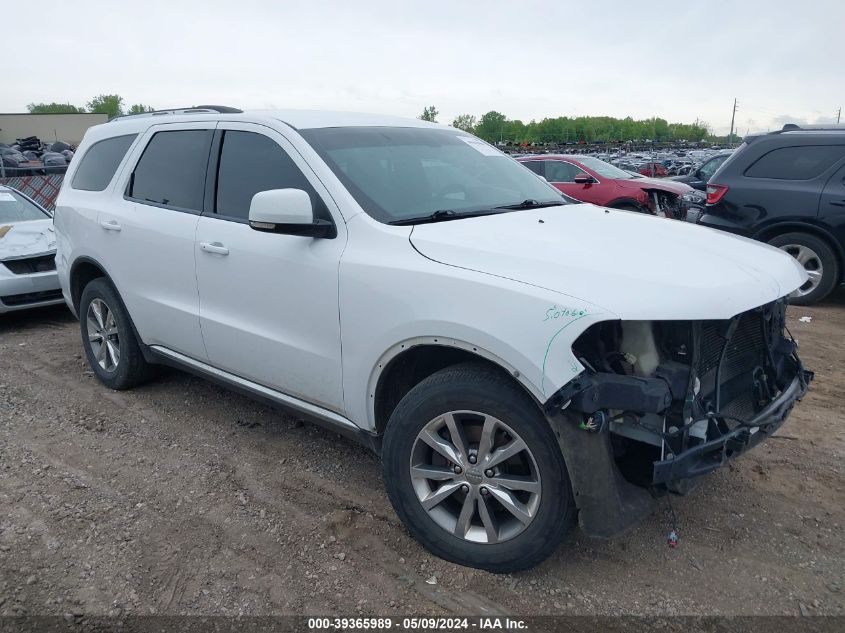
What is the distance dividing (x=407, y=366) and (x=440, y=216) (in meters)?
0.73

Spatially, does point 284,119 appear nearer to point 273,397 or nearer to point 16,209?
point 273,397

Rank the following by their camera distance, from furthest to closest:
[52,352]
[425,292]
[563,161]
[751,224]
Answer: [563,161], [751,224], [52,352], [425,292]

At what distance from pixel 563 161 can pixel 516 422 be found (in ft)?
35.4

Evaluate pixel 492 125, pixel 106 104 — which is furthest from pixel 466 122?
pixel 106 104

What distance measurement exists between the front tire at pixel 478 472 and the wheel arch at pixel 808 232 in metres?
5.91

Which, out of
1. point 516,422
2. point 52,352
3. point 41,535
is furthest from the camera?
point 52,352

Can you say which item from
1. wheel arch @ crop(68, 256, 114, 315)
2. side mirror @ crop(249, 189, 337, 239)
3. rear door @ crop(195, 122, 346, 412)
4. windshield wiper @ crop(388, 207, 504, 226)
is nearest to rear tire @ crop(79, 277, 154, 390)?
wheel arch @ crop(68, 256, 114, 315)

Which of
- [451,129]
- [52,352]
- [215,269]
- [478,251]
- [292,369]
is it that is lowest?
[52,352]

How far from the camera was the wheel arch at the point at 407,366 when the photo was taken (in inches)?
105

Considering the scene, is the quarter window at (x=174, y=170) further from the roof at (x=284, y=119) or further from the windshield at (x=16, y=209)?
the windshield at (x=16, y=209)

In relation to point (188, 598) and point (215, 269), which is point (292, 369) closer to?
point (215, 269)

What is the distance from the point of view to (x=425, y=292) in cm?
270

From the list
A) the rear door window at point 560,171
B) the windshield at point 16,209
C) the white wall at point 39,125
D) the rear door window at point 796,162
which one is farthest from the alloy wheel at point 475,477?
the white wall at point 39,125

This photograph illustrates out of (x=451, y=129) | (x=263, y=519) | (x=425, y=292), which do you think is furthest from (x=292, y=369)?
(x=451, y=129)
